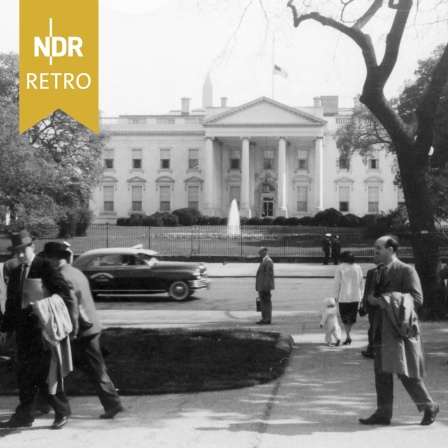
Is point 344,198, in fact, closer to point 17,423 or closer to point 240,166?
point 240,166

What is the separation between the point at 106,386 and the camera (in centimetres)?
712

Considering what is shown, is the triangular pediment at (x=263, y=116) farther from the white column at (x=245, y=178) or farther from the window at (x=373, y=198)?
the window at (x=373, y=198)

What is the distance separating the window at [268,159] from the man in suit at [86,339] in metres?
78.2

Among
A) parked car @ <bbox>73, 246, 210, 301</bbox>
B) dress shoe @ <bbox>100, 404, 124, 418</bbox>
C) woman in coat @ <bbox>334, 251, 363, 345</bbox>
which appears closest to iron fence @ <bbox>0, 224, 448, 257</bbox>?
parked car @ <bbox>73, 246, 210, 301</bbox>

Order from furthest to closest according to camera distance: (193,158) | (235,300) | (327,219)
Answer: (193,158) → (327,219) → (235,300)

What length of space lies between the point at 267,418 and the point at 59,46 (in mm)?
6318

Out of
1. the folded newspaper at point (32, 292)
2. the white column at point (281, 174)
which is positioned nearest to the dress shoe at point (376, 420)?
the folded newspaper at point (32, 292)

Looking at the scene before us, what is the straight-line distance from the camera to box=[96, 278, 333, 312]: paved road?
19000mm

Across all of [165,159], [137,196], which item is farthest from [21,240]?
[165,159]

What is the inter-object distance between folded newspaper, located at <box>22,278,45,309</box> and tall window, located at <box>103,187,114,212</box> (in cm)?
7952

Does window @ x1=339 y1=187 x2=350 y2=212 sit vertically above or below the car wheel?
above

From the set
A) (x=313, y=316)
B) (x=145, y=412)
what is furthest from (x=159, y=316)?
(x=145, y=412)

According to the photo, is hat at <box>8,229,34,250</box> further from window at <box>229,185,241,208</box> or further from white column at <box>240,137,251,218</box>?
window at <box>229,185,241,208</box>

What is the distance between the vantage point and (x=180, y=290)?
20312mm
